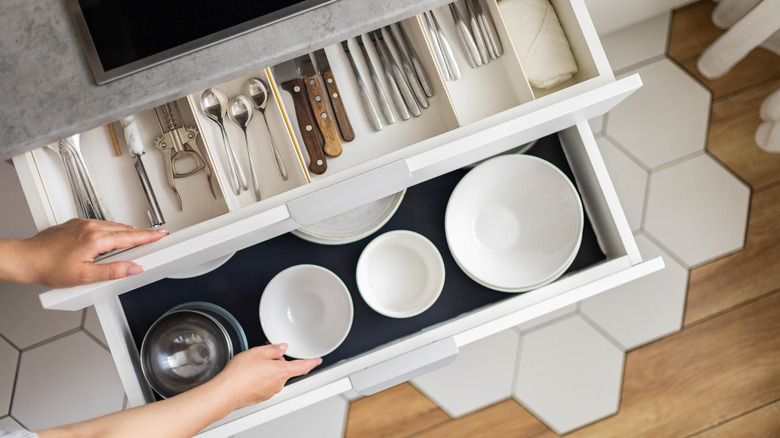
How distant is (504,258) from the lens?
998 mm

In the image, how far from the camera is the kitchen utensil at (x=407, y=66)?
3.13 feet

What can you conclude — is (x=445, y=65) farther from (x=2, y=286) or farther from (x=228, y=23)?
(x=2, y=286)

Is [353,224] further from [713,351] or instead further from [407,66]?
[713,351]

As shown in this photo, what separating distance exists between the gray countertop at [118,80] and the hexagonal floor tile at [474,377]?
996 millimetres

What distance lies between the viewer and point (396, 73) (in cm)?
95

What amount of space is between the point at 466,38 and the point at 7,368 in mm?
1459

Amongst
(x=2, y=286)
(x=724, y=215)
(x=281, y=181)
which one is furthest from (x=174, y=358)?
(x=724, y=215)

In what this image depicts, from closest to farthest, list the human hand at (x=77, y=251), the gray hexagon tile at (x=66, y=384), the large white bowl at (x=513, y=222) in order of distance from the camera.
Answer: the human hand at (x=77, y=251), the large white bowl at (x=513, y=222), the gray hexagon tile at (x=66, y=384)

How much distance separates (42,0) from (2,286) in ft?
3.33

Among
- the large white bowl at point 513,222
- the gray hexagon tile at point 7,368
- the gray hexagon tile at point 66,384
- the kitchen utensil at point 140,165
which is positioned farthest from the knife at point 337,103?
the gray hexagon tile at point 7,368

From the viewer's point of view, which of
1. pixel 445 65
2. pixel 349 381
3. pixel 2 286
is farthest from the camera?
pixel 2 286

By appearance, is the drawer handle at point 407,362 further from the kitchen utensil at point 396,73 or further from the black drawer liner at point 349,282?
the kitchen utensil at point 396,73

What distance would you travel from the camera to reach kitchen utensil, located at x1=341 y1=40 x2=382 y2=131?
959 mm

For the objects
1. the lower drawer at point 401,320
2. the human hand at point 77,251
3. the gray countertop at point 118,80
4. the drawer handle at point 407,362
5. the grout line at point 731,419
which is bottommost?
the grout line at point 731,419
